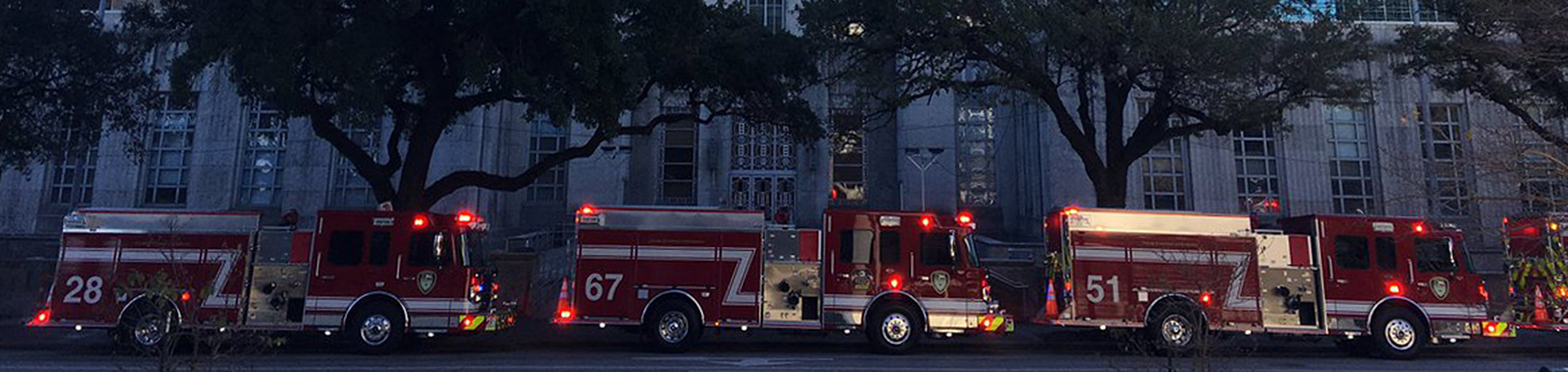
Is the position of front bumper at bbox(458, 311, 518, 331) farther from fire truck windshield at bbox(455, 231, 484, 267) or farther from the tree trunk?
the tree trunk

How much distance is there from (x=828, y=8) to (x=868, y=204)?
11521mm

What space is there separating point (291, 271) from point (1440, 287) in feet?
65.7

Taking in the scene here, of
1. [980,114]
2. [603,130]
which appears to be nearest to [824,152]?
[980,114]

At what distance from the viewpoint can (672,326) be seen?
1454 cm

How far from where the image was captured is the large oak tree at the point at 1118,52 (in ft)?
48.9

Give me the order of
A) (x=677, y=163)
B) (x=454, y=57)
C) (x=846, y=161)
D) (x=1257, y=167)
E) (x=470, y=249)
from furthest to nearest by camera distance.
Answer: (x=677, y=163) → (x=846, y=161) → (x=1257, y=167) → (x=454, y=57) → (x=470, y=249)

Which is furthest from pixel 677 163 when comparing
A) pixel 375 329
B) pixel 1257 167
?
pixel 1257 167

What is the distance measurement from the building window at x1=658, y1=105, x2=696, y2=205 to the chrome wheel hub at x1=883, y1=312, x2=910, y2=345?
14670 mm

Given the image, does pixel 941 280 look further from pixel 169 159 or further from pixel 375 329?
pixel 169 159

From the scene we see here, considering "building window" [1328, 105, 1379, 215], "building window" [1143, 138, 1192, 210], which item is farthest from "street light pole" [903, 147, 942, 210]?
"building window" [1328, 105, 1379, 215]

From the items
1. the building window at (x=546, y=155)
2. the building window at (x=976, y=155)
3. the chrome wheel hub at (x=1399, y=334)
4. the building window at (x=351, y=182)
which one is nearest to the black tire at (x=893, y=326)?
the chrome wheel hub at (x=1399, y=334)

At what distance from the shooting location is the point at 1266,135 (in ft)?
90.7

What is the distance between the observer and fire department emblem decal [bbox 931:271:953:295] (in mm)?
14453

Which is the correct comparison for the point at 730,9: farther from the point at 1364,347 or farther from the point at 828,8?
the point at 1364,347
